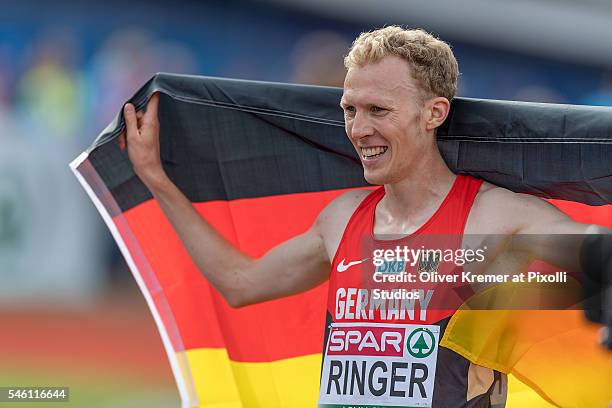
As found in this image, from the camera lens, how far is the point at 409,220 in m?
3.44

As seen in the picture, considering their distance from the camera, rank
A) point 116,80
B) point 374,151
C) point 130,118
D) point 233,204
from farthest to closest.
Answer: point 116,80
point 233,204
point 130,118
point 374,151

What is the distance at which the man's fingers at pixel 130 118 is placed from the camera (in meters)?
3.77

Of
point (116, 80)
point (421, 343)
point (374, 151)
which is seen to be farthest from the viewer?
point (116, 80)

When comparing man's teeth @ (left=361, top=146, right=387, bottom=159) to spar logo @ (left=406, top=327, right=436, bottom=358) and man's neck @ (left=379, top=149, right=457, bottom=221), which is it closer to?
man's neck @ (left=379, top=149, right=457, bottom=221)

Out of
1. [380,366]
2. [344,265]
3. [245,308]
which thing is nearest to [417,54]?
[344,265]

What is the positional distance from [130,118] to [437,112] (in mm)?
1136

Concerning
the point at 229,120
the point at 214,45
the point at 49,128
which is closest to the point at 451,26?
the point at 214,45

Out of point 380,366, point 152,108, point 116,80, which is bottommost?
point 380,366

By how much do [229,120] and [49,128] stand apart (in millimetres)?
4657

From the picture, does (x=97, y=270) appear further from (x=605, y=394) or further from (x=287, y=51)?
(x=605, y=394)

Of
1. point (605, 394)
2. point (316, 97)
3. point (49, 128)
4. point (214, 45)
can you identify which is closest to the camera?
point (605, 394)

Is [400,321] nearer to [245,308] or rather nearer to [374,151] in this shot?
[374,151]

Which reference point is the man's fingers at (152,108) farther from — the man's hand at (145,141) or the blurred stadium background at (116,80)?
the blurred stadium background at (116,80)

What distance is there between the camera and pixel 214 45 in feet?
28.7
